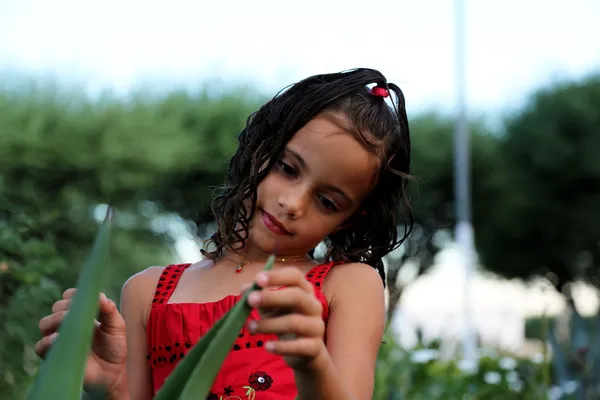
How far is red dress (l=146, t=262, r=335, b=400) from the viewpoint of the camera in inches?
64.9

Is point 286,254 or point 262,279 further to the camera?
point 286,254

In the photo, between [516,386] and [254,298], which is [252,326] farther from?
[516,386]

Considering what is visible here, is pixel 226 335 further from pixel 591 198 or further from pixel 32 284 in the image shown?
pixel 591 198

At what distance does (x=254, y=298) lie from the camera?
89 centimetres

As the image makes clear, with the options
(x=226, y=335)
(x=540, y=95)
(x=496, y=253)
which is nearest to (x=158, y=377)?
(x=226, y=335)

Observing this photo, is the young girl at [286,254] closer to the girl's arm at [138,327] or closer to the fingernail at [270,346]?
the girl's arm at [138,327]

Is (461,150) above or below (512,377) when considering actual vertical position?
below

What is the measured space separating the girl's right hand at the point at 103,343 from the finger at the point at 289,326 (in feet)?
1.16

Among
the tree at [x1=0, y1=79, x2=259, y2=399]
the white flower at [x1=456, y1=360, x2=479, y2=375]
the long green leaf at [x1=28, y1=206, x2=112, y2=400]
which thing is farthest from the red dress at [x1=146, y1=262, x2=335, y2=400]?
the white flower at [x1=456, y1=360, x2=479, y2=375]

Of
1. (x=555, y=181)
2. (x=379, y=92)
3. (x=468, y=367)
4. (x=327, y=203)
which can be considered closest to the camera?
(x=327, y=203)

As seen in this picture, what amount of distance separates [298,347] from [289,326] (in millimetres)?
29

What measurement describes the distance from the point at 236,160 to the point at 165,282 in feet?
1.07

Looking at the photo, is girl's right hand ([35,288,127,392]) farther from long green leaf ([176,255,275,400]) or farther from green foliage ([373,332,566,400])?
green foliage ([373,332,566,400])

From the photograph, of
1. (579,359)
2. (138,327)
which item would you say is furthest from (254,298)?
(579,359)
